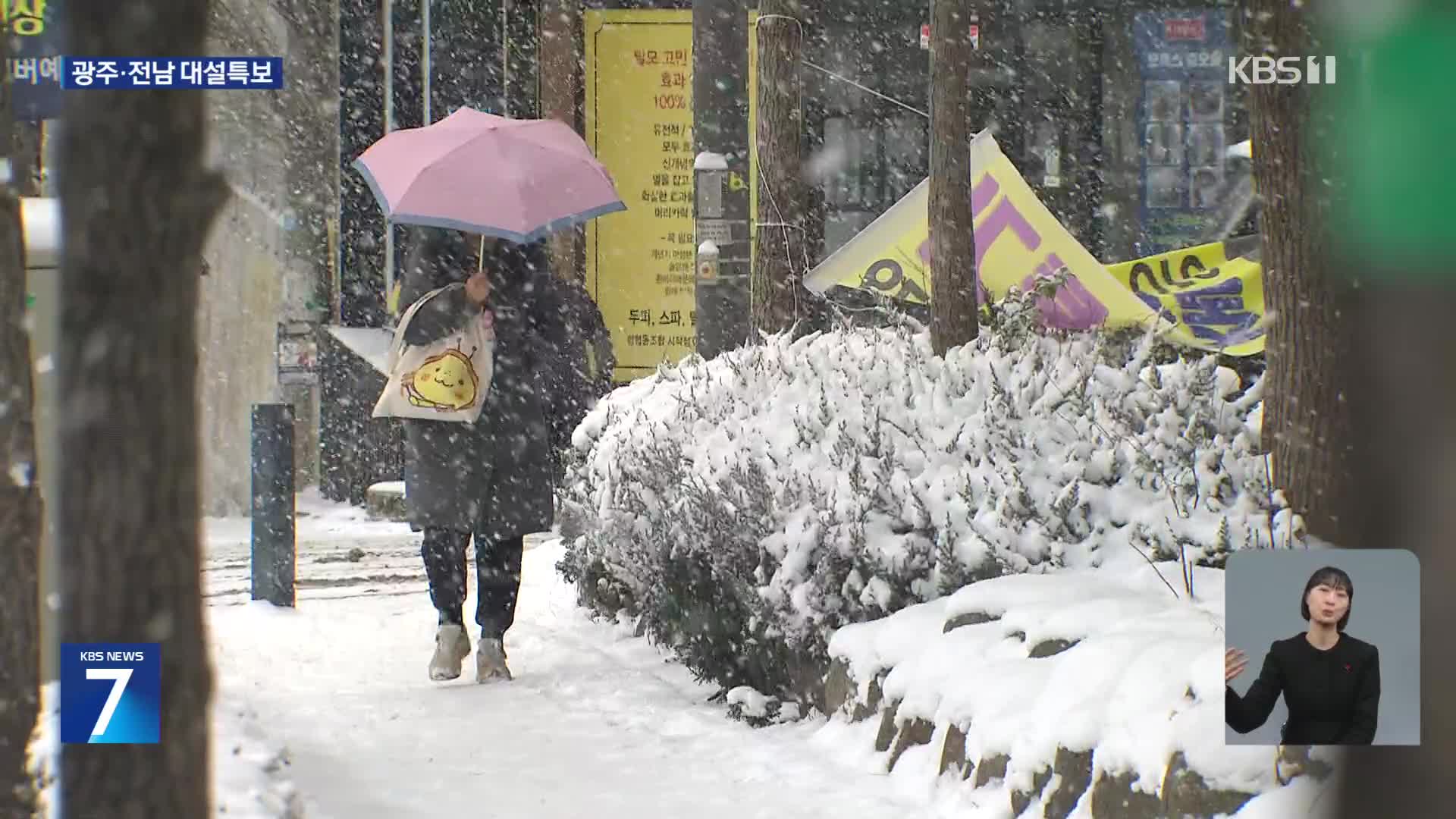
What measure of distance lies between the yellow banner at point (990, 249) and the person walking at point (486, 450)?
275cm

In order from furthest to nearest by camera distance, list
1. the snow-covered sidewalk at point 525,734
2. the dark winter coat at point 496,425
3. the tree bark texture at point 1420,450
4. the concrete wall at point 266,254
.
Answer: the concrete wall at point 266,254 < the dark winter coat at point 496,425 < the snow-covered sidewalk at point 525,734 < the tree bark texture at point 1420,450

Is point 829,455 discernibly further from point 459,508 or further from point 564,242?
point 564,242

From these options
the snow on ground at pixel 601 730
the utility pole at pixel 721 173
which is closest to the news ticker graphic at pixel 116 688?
the snow on ground at pixel 601 730

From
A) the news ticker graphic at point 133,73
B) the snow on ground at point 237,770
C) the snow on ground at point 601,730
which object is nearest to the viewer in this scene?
the news ticker graphic at point 133,73

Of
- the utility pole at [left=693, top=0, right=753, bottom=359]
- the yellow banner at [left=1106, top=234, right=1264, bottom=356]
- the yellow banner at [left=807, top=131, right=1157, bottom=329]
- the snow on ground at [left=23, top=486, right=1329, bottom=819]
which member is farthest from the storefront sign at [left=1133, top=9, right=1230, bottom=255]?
the snow on ground at [left=23, top=486, right=1329, bottom=819]

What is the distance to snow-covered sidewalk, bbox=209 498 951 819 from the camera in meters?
4.91

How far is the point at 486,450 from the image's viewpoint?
21.6 ft

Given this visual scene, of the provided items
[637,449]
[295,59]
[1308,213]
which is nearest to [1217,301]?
[637,449]

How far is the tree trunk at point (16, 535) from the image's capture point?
3.35 metres

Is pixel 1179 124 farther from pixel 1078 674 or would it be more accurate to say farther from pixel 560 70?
pixel 1078 674

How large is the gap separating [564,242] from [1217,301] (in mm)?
6906

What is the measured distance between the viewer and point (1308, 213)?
12.9 ft

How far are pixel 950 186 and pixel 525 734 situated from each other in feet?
9.14

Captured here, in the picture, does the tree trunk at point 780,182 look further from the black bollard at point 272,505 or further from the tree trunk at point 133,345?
the tree trunk at point 133,345
